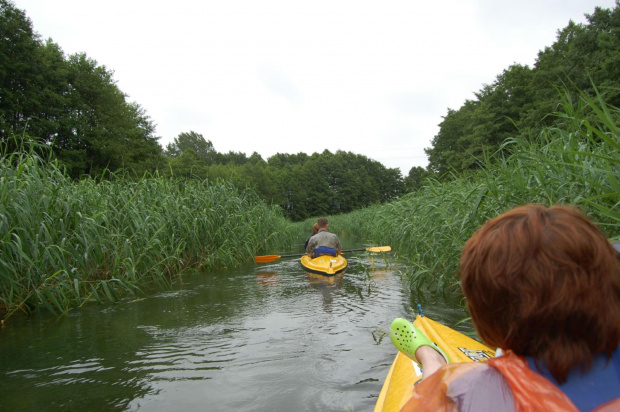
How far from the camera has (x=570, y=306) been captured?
2.61ft

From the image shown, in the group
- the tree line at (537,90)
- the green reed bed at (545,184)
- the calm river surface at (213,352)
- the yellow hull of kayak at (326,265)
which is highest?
the tree line at (537,90)

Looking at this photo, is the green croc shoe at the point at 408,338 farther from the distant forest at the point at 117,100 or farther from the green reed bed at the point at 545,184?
the distant forest at the point at 117,100

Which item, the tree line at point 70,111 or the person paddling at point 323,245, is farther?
the tree line at point 70,111

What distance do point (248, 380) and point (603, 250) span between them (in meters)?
2.62

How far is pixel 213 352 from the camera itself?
3.52 metres

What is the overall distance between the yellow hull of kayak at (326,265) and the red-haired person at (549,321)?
6.02 metres

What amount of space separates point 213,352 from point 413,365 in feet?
6.60

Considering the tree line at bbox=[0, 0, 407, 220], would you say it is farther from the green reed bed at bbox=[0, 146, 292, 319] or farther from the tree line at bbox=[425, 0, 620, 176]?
the tree line at bbox=[425, 0, 620, 176]

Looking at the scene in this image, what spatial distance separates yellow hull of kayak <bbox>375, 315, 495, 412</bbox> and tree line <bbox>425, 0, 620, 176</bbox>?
1978 millimetres

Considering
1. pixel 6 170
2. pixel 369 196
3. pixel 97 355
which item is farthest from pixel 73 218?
pixel 369 196

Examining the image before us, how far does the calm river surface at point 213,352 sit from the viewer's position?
2.69m

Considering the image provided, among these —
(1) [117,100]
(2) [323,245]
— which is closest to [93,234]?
(2) [323,245]

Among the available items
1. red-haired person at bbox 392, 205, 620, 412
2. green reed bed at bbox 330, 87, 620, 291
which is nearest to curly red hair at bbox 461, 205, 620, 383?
red-haired person at bbox 392, 205, 620, 412

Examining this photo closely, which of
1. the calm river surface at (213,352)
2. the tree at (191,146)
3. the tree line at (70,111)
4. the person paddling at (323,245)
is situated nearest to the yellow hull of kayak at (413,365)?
the calm river surface at (213,352)
